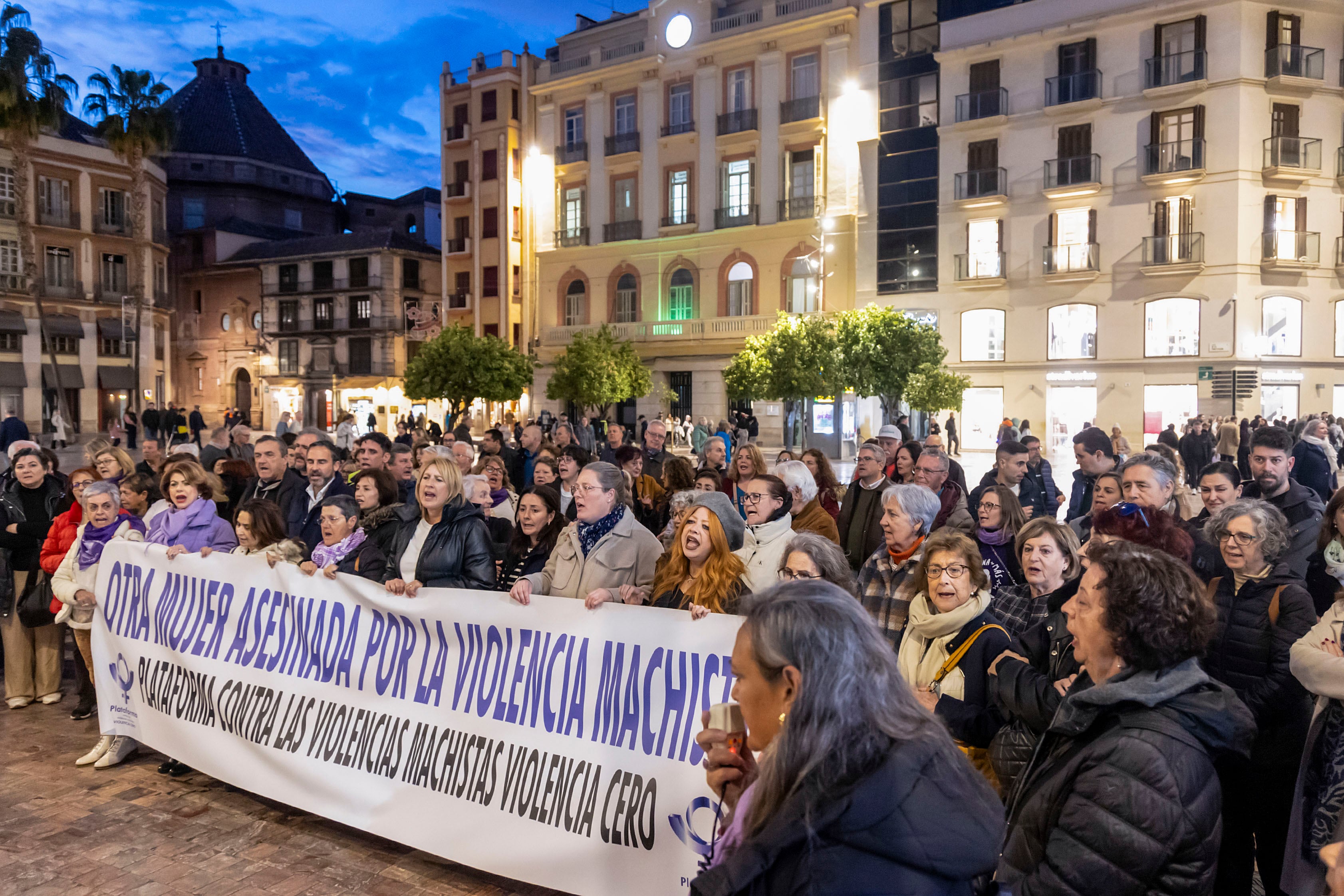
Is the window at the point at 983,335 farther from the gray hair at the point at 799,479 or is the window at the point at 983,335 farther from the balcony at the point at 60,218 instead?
the balcony at the point at 60,218

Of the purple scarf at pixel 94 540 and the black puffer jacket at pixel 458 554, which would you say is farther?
the purple scarf at pixel 94 540

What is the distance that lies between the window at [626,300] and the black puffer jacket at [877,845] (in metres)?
37.1

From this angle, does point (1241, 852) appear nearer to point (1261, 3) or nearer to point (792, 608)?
point (792, 608)

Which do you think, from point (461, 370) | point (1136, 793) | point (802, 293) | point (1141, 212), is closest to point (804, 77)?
point (802, 293)

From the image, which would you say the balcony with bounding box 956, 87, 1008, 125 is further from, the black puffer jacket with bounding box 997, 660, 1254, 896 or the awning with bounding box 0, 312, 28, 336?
the awning with bounding box 0, 312, 28, 336

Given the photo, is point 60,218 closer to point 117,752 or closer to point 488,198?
point 488,198

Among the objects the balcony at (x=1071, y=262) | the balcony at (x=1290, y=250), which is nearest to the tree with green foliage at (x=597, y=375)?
the balcony at (x=1071, y=262)

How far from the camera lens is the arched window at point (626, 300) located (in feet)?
127

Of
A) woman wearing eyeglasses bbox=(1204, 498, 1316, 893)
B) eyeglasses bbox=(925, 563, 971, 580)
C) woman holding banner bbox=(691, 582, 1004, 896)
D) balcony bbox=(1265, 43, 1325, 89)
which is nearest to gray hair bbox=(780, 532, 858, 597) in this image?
eyeglasses bbox=(925, 563, 971, 580)

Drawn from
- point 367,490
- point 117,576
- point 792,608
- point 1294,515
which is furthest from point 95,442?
point 1294,515

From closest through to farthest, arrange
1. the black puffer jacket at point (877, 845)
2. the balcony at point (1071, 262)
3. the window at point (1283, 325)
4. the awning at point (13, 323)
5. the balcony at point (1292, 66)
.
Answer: the black puffer jacket at point (877, 845)
the balcony at point (1292, 66)
the window at point (1283, 325)
the balcony at point (1071, 262)
the awning at point (13, 323)

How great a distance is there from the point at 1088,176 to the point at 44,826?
31.6 metres

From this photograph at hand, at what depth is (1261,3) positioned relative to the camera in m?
27.4

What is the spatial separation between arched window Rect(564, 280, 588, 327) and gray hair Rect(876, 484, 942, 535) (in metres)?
36.1
